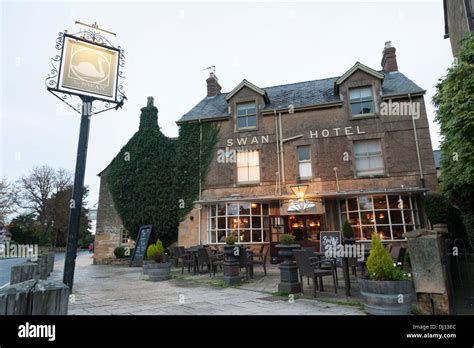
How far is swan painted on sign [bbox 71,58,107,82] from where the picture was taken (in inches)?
348

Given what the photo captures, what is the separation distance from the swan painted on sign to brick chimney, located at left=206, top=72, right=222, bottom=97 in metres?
10.6

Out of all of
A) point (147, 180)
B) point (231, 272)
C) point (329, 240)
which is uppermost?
point (147, 180)

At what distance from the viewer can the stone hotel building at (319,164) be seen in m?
13.1

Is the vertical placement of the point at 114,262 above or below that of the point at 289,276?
below

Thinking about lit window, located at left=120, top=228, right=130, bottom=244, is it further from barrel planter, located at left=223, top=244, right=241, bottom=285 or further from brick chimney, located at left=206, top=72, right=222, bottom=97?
barrel planter, located at left=223, top=244, right=241, bottom=285

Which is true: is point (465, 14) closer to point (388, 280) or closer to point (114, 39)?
point (388, 280)

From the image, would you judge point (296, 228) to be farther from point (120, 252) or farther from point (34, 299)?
point (34, 299)

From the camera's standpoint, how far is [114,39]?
979 centimetres

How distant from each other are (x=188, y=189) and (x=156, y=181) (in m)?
2.40

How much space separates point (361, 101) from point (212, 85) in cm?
1002

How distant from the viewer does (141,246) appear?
15.3 meters

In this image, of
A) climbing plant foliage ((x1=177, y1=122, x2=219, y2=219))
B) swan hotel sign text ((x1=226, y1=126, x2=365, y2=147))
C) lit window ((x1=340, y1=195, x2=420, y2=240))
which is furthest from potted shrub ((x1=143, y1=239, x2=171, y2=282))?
lit window ((x1=340, y1=195, x2=420, y2=240))

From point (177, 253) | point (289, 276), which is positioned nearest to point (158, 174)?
point (177, 253)
